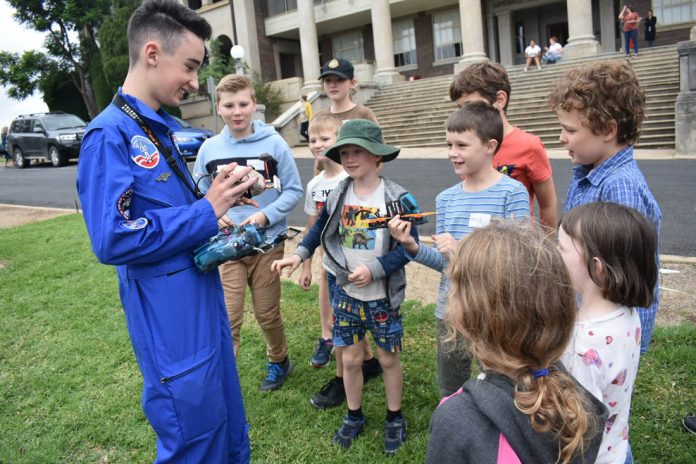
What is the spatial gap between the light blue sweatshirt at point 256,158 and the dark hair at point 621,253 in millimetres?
2098

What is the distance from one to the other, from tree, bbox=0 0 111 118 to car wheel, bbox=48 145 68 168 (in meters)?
13.9

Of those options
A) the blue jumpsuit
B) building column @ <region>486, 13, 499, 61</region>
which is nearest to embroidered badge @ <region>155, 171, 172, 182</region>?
the blue jumpsuit

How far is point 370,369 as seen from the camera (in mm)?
3787

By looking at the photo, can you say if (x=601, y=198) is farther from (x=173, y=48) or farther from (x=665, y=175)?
(x=665, y=175)

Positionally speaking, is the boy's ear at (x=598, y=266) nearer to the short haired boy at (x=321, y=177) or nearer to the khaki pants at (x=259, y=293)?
the short haired boy at (x=321, y=177)

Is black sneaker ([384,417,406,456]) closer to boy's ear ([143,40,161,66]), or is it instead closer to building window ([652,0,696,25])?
boy's ear ([143,40,161,66])

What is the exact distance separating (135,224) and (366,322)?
4.84ft

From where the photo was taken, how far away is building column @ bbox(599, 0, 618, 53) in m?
23.8

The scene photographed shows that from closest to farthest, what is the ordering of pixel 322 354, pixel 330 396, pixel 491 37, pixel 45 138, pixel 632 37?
pixel 330 396 < pixel 322 354 < pixel 632 37 < pixel 45 138 < pixel 491 37

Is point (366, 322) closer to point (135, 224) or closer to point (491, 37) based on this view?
point (135, 224)

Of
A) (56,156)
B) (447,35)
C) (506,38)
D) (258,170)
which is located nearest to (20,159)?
(56,156)

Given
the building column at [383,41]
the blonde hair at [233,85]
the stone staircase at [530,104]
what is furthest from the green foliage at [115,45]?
the blonde hair at [233,85]

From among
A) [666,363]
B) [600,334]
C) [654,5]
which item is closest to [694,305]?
[666,363]

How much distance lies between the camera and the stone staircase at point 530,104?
14188 mm
